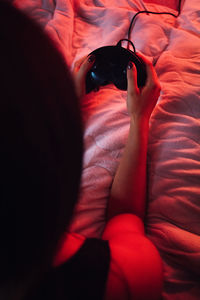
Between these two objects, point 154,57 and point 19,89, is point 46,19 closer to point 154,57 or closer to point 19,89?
point 154,57

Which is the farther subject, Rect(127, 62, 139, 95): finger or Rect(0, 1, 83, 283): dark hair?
Rect(127, 62, 139, 95): finger

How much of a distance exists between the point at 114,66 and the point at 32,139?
1.84 ft

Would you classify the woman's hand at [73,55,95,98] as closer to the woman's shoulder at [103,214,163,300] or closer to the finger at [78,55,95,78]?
the finger at [78,55,95,78]

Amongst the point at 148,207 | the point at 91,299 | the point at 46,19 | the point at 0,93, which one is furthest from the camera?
the point at 46,19

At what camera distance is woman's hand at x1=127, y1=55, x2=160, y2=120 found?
0.66 m

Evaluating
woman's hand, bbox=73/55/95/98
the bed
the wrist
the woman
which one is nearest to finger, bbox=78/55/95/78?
woman's hand, bbox=73/55/95/98

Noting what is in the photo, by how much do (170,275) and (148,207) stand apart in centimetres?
18

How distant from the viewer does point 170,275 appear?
1.73ft

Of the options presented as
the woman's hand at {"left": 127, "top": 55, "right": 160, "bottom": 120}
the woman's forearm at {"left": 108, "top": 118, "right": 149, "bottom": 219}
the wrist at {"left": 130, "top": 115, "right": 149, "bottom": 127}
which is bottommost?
the woman's forearm at {"left": 108, "top": 118, "right": 149, "bottom": 219}

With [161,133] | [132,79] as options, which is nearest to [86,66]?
[132,79]

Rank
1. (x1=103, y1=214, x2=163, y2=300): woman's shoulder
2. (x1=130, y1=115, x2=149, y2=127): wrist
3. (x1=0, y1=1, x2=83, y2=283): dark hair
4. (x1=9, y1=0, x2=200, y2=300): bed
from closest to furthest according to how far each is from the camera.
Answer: (x1=0, y1=1, x2=83, y2=283): dark hair, (x1=103, y1=214, x2=163, y2=300): woman's shoulder, (x1=9, y1=0, x2=200, y2=300): bed, (x1=130, y1=115, x2=149, y2=127): wrist

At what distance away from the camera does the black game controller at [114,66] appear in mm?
670

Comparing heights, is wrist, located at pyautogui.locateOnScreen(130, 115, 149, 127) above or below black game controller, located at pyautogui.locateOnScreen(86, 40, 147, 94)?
below

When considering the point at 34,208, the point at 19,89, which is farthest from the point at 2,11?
the point at 34,208
